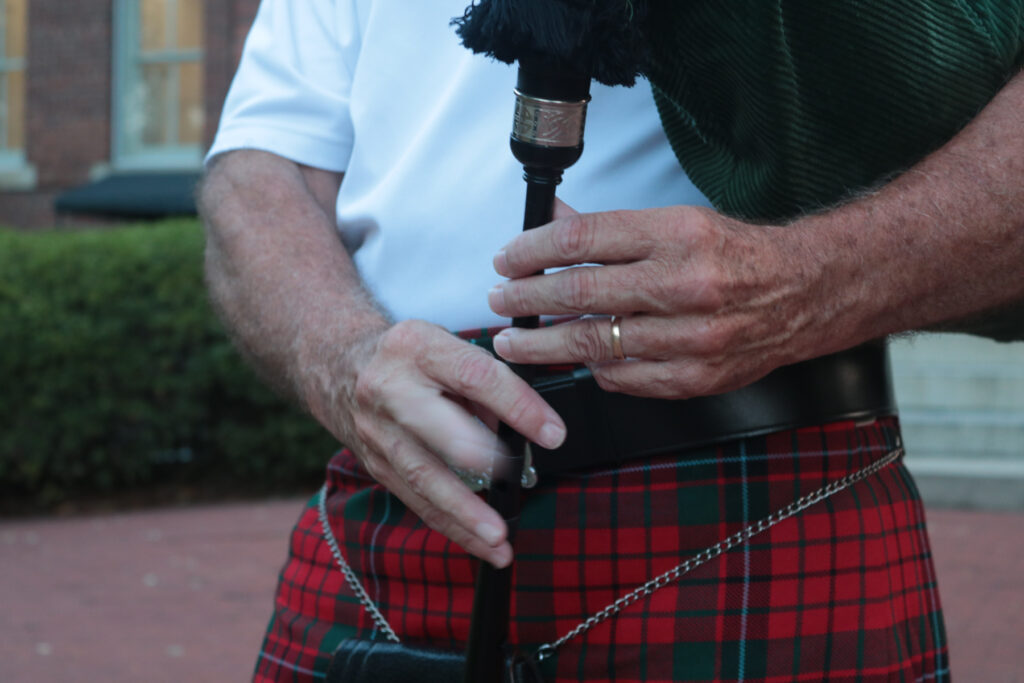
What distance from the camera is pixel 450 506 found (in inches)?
41.9

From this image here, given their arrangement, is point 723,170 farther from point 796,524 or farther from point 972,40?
point 796,524

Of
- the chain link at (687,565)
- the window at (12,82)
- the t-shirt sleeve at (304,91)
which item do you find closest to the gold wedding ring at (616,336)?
the chain link at (687,565)

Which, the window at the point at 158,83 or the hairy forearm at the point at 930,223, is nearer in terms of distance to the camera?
the hairy forearm at the point at 930,223

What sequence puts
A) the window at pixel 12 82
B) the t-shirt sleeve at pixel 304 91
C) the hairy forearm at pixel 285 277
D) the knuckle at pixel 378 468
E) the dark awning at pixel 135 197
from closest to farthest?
the knuckle at pixel 378 468
the hairy forearm at pixel 285 277
the t-shirt sleeve at pixel 304 91
the dark awning at pixel 135 197
the window at pixel 12 82

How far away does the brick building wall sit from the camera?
11.2m

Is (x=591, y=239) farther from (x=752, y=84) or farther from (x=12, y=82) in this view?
(x=12, y=82)

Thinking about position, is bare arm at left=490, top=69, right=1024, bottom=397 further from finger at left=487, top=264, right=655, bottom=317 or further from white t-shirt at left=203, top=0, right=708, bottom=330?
white t-shirt at left=203, top=0, right=708, bottom=330

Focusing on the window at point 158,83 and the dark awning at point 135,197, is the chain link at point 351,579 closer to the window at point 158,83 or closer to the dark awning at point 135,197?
the dark awning at point 135,197

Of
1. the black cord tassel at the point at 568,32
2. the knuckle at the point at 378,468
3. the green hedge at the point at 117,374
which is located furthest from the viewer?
the green hedge at the point at 117,374

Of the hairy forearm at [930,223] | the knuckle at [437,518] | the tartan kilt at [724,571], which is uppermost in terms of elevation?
the hairy forearm at [930,223]

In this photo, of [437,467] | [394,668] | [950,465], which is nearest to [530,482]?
[437,467]

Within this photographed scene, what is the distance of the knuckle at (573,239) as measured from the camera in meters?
0.99

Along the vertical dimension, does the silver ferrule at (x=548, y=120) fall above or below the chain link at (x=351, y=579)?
above

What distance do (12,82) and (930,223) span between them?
42.1 ft
